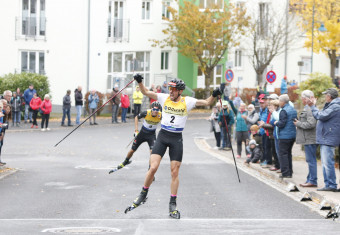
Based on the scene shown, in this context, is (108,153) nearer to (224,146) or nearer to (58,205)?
(224,146)

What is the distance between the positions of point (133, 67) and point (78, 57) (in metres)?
3.46

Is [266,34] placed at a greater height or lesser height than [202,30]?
greater

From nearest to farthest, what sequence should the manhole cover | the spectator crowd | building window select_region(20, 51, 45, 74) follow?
the manhole cover → the spectator crowd → building window select_region(20, 51, 45, 74)

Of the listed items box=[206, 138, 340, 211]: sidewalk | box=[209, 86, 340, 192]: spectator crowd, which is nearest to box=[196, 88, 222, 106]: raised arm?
box=[209, 86, 340, 192]: spectator crowd

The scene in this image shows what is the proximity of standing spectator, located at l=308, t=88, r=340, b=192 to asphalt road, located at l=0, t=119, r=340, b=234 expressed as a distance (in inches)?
43.0

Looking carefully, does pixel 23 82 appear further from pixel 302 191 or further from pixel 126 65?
pixel 302 191

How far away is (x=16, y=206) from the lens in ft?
39.8

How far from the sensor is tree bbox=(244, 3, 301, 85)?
48.4 m

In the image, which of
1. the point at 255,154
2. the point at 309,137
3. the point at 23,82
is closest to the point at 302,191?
the point at 309,137

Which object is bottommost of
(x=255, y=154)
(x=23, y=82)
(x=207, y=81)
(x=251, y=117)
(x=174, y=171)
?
(x=255, y=154)

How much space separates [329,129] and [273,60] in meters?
41.4

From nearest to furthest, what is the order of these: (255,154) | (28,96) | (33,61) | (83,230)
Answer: (83,230) < (255,154) < (28,96) < (33,61)

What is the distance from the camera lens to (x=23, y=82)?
34.2 m

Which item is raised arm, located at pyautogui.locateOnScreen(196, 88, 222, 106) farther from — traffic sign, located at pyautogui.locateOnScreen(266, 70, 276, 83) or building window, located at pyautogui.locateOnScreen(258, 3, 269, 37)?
building window, located at pyautogui.locateOnScreen(258, 3, 269, 37)
